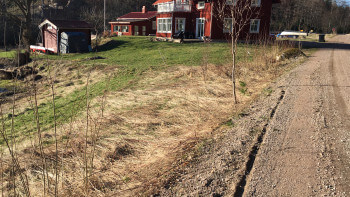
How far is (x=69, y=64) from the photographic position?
56.6 ft

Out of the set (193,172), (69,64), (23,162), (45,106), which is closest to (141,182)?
(193,172)

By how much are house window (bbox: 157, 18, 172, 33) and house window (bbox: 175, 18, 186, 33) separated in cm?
92

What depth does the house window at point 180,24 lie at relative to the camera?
30.1 m

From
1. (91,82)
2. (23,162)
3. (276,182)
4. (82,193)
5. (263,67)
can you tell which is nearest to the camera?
(276,182)

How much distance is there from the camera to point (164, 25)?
32406mm

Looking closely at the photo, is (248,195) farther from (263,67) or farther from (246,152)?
(263,67)

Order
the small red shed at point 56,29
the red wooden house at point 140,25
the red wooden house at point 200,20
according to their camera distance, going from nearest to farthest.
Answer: the red wooden house at point 200,20 → the small red shed at point 56,29 → the red wooden house at point 140,25

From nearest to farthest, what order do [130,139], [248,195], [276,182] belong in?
[248,195] < [276,182] < [130,139]

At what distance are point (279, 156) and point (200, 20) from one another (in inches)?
1019

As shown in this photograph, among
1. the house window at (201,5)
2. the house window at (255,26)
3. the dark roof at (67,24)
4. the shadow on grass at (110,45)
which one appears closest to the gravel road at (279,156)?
the house window at (255,26)

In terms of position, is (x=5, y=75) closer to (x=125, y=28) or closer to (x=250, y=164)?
(x=250, y=164)

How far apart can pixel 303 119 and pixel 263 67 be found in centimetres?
688

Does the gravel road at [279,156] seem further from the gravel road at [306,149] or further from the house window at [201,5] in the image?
the house window at [201,5]

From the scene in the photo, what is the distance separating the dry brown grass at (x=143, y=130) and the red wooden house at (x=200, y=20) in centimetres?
1465
